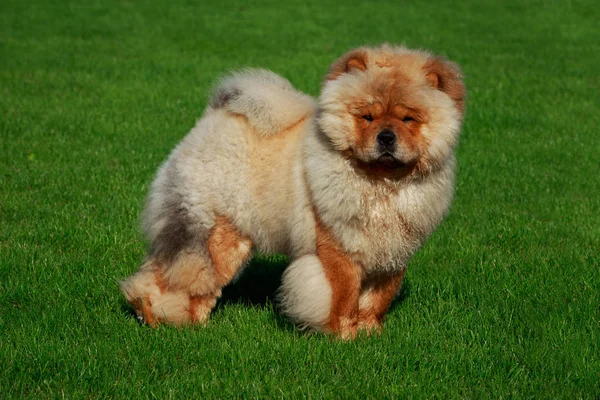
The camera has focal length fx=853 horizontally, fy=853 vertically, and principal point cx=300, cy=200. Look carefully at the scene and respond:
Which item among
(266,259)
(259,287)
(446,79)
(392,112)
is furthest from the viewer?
(266,259)

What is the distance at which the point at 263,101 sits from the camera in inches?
234

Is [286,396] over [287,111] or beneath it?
beneath

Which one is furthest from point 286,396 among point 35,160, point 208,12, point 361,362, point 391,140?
point 208,12

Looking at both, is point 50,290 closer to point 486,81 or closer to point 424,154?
point 424,154

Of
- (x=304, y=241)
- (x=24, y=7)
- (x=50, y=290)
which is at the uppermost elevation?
(x=304, y=241)

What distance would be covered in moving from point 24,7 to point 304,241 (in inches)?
737

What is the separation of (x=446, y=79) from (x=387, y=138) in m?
0.67

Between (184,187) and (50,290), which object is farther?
(50,290)

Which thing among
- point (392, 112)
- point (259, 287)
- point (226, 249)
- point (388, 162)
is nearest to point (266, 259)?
point (259, 287)

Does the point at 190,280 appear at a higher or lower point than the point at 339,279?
lower

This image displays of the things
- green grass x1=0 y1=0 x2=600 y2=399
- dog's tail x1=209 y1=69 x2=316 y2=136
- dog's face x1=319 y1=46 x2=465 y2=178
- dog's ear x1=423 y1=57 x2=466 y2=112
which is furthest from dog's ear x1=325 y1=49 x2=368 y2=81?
green grass x1=0 y1=0 x2=600 y2=399

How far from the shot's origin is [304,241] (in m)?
5.73

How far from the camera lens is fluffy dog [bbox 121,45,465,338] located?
211 inches

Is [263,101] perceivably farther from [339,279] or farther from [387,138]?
[339,279]
